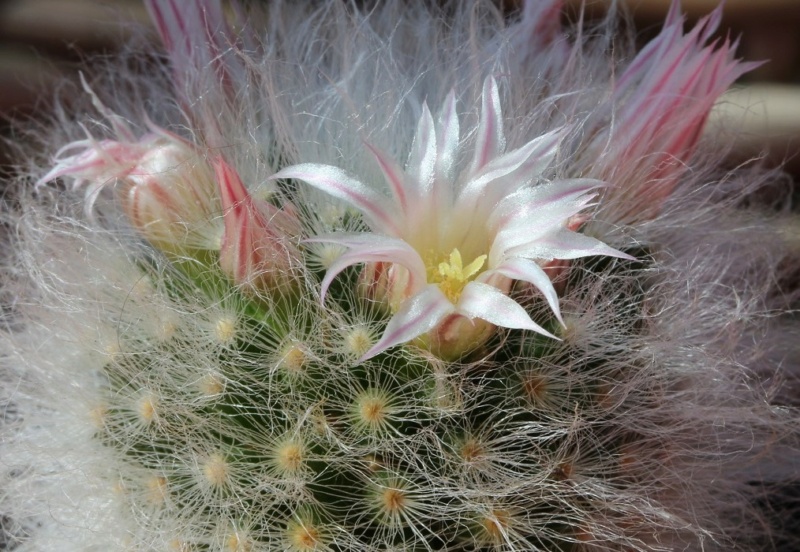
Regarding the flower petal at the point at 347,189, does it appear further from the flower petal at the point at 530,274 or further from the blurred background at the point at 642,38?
the blurred background at the point at 642,38

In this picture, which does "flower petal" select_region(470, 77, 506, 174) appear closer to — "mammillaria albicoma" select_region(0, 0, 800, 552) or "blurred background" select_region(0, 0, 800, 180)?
"mammillaria albicoma" select_region(0, 0, 800, 552)

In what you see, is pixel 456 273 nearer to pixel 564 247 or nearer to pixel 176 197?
pixel 564 247

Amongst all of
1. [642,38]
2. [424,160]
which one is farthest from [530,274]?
[642,38]

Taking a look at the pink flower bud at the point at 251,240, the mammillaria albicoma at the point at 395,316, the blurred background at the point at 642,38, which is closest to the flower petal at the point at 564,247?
the mammillaria albicoma at the point at 395,316

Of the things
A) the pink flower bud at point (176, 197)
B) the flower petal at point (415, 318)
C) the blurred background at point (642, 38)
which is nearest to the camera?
the flower petal at point (415, 318)

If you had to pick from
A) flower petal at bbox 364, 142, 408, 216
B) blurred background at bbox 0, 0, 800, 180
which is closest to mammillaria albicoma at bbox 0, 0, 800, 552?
flower petal at bbox 364, 142, 408, 216

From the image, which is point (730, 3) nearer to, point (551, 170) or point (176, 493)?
point (551, 170)
